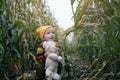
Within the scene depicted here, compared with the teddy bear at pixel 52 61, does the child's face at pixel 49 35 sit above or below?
above

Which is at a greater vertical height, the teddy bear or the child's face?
the child's face

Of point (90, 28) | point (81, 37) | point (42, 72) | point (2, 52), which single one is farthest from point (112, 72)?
point (81, 37)

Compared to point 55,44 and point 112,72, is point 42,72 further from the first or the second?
point 112,72

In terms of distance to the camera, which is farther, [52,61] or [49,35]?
[49,35]

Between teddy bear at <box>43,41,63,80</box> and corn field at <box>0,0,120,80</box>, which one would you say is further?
teddy bear at <box>43,41,63,80</box>

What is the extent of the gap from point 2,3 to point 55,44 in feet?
1.59

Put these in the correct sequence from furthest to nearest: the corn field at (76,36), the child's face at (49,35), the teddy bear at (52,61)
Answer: the child's face at (49,35), the teddy bear at (52,61), the corn field at (76,36)

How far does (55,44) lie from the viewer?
2396 mm

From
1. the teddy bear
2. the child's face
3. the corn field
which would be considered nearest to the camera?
the corn field

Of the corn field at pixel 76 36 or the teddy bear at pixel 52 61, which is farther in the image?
Result: the teddy bear at pixel 52 61

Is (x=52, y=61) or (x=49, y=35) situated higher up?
(x=49, y=35)

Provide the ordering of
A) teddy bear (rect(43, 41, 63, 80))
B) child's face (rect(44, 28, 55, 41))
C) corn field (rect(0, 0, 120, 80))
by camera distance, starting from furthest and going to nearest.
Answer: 1. child's face (rect(44, 28, 55, 41))
2. teddy bear (rect(43, 41, 63, 80))
3. corn field (rect(0, 0, 120, 80))

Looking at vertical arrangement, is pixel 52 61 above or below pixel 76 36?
below

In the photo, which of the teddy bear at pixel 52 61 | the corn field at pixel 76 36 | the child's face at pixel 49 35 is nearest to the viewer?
the corn field at pixel 76 36
